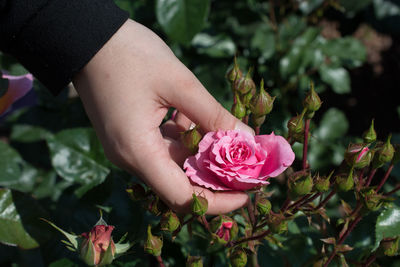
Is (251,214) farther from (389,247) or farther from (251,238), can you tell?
(389,247)

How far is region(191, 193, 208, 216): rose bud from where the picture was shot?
84 cm

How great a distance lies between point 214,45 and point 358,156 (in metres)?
1.00

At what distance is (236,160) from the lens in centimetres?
88

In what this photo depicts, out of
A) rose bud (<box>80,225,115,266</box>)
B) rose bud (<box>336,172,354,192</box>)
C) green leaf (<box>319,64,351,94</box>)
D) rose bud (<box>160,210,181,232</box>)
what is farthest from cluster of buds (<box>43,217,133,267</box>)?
green leaf (<box>319,64,351,94</box>)

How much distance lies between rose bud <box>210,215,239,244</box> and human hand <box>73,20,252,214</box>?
25 millimetres

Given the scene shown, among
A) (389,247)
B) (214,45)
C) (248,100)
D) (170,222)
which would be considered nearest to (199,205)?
(170,222)

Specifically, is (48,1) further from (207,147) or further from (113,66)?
(207,147)

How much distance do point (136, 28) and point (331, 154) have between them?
0.98 metres

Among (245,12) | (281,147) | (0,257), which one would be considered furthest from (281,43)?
(0,257)

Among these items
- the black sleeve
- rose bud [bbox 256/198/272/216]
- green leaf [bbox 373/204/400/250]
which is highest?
the black sleeve

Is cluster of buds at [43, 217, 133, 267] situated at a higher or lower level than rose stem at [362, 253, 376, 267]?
higher

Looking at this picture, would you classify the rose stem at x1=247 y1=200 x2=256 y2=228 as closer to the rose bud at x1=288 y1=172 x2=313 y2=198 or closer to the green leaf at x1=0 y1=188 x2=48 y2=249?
the rose bud at x1=288 y1=172 x2=313 y2=198

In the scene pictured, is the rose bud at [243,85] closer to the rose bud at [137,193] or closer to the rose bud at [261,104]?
the rose bud at [261,104]

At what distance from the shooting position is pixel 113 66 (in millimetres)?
942
